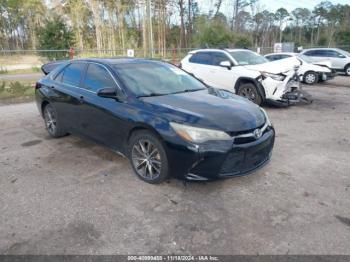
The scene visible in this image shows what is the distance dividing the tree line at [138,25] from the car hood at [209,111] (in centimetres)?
1589

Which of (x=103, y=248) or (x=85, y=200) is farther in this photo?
(x=85, y=200)

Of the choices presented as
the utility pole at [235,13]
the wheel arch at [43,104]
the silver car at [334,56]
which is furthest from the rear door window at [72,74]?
the utility pole at [235,13]

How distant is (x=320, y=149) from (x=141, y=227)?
3550 millimetres

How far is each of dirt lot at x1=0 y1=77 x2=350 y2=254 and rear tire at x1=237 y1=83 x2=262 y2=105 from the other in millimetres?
2911

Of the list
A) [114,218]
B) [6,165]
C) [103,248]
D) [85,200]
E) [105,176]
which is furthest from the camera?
[6,165]

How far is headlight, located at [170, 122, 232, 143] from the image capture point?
3236 mm

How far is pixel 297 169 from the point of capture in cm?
419

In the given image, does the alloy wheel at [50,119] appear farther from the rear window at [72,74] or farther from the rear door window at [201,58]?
the rear door window at [201,58]

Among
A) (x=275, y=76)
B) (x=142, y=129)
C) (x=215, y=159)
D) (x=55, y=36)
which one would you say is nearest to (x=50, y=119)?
(x=142, y=129)

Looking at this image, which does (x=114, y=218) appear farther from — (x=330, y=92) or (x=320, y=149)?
(x=330, y=92)

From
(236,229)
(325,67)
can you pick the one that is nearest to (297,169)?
(236,229)

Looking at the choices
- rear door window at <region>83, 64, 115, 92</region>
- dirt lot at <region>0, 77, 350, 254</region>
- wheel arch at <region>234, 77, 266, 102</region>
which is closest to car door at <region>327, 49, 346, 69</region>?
wheel arch at <region>234, 77, 266, 102</region>

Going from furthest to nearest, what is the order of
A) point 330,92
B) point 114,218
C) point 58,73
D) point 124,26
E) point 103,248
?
1. point 124,26
2. point 330,92
3. point 58,73
4. point 114,218
5. point 103,248

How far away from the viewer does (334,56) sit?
1627 cm
